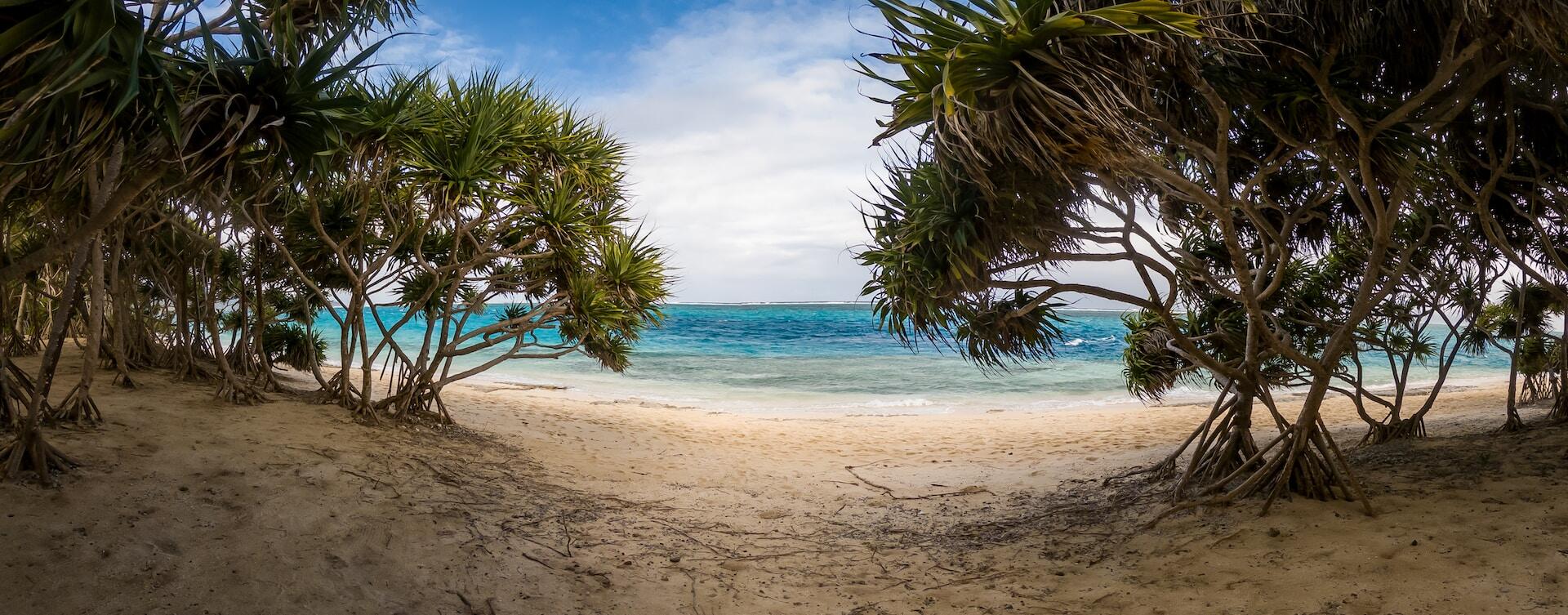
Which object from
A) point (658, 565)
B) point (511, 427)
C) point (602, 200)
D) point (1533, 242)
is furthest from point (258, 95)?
point (1533, 242)

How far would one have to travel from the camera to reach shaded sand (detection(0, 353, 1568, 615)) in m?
3.41

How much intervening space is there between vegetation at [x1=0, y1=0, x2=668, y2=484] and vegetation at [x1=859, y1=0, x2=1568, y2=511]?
8.75 ft

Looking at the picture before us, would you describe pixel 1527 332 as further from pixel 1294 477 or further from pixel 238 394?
pixel 238 394

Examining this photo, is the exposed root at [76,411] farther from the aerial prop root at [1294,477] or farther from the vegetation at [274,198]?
the aerial prop root at [1294,477]

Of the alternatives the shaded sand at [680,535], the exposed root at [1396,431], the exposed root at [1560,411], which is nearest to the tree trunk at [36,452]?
the shaded sand at [680,535]

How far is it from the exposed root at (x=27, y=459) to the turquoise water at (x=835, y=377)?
7.42 meters

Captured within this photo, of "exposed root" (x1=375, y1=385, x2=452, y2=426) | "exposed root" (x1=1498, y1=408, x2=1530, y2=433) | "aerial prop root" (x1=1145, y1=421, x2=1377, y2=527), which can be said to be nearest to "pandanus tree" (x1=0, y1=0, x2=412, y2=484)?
"exposed root" (x1=375, y1=385, x2=452, y2=426)

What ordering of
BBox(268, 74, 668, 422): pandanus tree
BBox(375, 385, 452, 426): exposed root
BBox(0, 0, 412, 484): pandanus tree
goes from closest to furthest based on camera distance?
BBox(0, 0, 412, 484): pandanus tree → BBox(268, 74, 668, 422): pandanus tree → BBox(375, 385, 452, 426): exposed root

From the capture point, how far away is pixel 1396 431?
6.88 metres

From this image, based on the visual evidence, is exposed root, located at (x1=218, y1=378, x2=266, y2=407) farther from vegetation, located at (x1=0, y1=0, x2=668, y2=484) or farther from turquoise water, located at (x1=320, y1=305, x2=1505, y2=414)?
turquoise water, located at (x1=320, y1=305, x2=1505, y2=414)

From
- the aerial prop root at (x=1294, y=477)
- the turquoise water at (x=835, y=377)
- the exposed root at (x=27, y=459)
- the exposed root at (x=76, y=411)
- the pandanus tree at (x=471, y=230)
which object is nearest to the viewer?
the exposed root at (x=27, y=459)

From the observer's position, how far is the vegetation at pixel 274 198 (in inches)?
103

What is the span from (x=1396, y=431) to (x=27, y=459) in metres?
10.1

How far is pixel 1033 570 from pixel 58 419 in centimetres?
630
